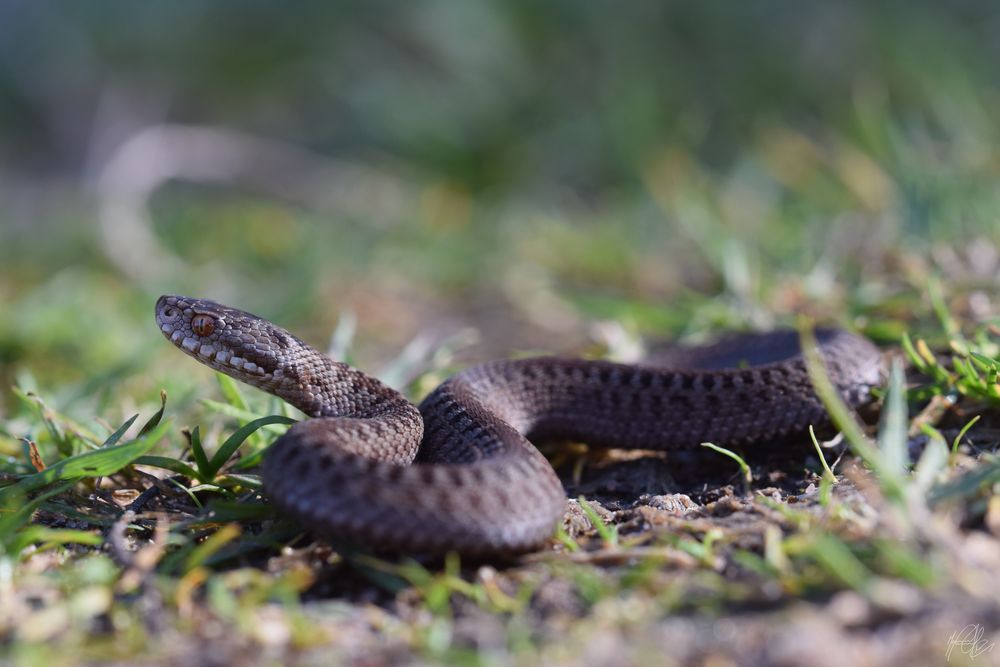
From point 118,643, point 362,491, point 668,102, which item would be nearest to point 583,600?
point 362,491

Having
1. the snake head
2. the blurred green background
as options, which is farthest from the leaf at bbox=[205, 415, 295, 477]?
the blurred green background

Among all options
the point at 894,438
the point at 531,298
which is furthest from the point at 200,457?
the point at 531,298

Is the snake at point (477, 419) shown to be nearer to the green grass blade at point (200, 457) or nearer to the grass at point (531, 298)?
the grass at point (531, 298)

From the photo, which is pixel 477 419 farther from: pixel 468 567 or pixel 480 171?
pixel 480 171

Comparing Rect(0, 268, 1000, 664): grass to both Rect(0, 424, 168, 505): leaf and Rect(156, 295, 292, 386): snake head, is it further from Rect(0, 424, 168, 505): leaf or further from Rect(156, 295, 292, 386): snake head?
Rect(156, 295, 292, 386): snake head

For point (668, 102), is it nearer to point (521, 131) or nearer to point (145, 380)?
point (521, 131)

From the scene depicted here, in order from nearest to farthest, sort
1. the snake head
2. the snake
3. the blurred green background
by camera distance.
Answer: the snake
the snake head
the blurred green background

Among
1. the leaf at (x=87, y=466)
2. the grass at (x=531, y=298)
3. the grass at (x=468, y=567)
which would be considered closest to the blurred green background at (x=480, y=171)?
the grass at (x=531, y=298)
